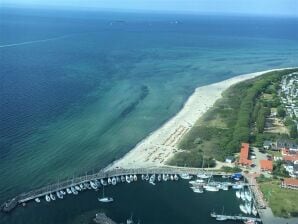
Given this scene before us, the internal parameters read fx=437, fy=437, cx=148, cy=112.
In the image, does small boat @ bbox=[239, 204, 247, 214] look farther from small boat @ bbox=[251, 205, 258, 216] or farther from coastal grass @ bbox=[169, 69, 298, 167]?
coastal grass @ bbox=[169, 69, 298, 167]

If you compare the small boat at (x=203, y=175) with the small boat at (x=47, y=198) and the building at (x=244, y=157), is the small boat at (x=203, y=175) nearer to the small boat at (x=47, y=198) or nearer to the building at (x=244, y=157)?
the building at (x=244, y=157)

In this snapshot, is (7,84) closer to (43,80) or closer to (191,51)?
(43,80)

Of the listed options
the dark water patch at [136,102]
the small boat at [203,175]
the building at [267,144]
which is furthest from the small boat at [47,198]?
the building at [267,144]

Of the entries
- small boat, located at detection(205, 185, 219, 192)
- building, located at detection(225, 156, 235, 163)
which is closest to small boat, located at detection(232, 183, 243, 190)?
small boat, located at detection(205, 185, 219, 192)

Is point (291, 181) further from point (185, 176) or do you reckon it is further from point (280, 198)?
point (185, 176)

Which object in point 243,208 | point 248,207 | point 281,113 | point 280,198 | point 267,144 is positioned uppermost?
point 281,113

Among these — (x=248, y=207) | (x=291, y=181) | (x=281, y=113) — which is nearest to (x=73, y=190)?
(x=248, y=207)

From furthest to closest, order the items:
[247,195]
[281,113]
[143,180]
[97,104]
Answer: [97,104] < [281,113] < [143,180] < [247,195]
